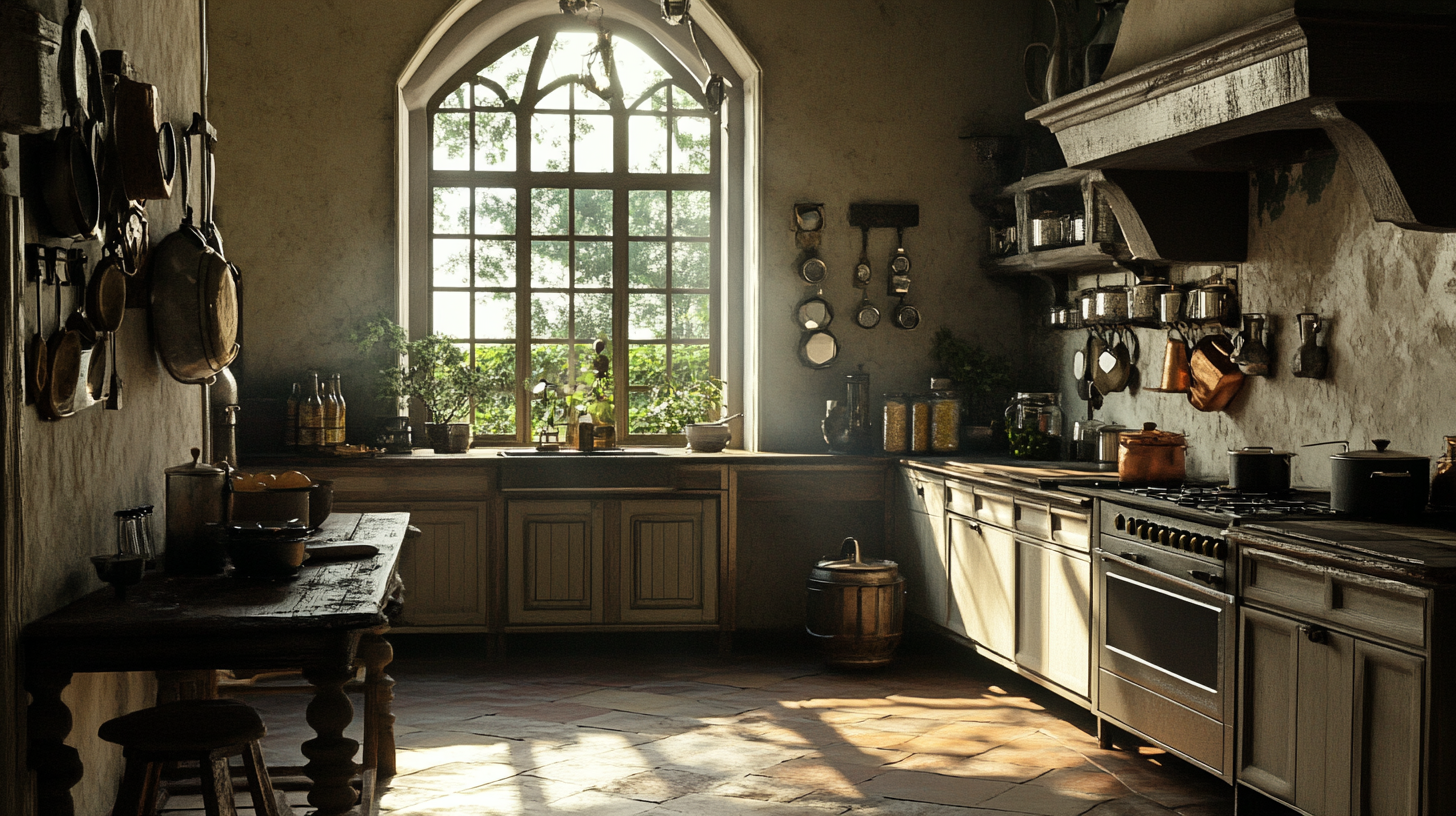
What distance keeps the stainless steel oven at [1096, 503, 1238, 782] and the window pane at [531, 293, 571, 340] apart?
3490mm

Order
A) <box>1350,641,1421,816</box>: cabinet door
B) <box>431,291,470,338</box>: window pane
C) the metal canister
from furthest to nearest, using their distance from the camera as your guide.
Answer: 1. <box>431,291,470,338</box>: window pane
2. the metal canister
3. <box>1350,641,1421,816</box>: cabinet door

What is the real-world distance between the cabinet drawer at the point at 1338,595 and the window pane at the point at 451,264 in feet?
15.0

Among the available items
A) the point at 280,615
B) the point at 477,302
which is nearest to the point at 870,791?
the point at 280,615

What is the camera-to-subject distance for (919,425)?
6.28 metres

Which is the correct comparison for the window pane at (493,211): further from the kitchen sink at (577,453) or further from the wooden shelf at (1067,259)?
the wooden shelf at (1067,259)

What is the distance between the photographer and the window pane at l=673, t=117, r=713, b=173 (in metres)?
6.92

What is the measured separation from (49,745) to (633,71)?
5.27 metres

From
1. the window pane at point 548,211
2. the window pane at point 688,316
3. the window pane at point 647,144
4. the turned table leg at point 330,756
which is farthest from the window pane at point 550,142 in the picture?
the turned table leg at point 330,756

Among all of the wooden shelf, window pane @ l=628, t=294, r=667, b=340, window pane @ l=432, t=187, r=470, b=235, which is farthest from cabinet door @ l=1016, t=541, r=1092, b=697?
window pane @ l=432, t=187, r=470, b=235

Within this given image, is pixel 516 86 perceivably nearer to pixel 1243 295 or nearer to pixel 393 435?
pixel 393 435

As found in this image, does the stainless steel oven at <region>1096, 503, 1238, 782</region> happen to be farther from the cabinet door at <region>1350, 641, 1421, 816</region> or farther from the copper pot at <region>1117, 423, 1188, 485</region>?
the cabinet door at <region>1350, 641, 1421, 816</region>

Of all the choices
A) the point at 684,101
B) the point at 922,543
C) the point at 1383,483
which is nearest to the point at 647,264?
the point at 684,101

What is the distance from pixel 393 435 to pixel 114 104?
337 centimetres

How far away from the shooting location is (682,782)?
13.1ft
